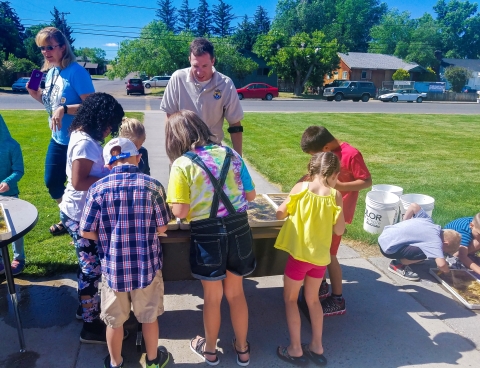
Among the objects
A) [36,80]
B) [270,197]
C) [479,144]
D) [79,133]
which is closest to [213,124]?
[270,197]

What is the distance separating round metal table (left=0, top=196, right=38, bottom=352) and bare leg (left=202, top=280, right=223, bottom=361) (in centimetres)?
113

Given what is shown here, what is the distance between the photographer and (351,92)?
3222 centimetres

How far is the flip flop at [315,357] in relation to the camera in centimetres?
271

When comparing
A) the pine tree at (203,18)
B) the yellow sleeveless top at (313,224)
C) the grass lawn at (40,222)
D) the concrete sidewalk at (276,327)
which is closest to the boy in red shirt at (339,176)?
the concrete sidewalk at (276,327)

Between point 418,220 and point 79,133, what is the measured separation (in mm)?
3140

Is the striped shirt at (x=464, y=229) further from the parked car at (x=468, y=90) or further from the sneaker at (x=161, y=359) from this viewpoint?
the parked car at (x=468, y=90)

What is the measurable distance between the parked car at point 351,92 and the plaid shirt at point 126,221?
31328 mm

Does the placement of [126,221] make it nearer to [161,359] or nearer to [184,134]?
[184,134]

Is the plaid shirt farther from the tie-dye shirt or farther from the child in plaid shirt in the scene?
the tie-dye shirt

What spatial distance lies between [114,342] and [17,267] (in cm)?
175

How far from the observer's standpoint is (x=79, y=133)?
2.65 meters

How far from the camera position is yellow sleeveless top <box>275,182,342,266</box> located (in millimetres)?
2627

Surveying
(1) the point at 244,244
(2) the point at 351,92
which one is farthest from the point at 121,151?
(2) the point at 351,92

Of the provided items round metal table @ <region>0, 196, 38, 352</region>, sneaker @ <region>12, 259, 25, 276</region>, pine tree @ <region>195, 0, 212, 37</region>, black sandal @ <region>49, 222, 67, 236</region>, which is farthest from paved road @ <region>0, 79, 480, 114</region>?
pine tree @ <region>195, 0, 212, 37</region>
